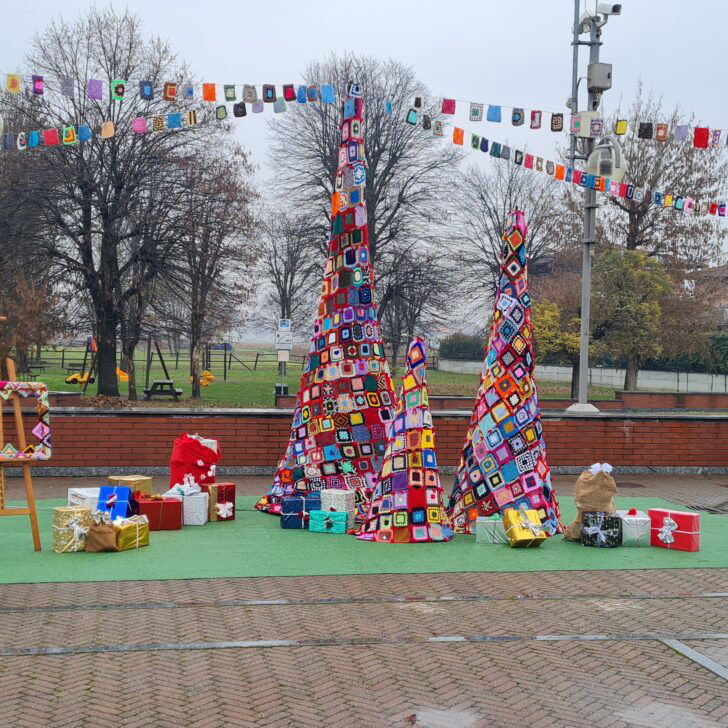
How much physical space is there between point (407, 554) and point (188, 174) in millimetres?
20362

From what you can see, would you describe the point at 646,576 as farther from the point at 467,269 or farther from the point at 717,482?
the point at 467,269

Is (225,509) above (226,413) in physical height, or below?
below

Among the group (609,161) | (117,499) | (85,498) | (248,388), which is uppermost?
(609,161)

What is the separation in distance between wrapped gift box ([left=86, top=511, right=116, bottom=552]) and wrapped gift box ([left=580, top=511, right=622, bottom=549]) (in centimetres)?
499

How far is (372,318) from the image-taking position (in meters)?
11.6

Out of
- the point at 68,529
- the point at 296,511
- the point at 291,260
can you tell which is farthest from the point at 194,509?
the point at 291,260

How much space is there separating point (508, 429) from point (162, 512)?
4.04 meters

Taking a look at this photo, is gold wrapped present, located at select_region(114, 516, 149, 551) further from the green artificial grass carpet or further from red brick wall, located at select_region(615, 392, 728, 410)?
red brick wall, located at select_region(615, 392, 728, 410)

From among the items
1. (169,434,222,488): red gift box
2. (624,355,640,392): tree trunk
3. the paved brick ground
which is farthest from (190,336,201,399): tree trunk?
the paved brick ground

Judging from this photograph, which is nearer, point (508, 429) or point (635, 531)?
point (635, 531)

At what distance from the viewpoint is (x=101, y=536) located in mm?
9508

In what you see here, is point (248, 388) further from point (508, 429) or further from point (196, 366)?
point (508, 429)

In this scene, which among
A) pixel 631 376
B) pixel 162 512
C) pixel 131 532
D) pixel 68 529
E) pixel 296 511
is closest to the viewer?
pixel 68 529

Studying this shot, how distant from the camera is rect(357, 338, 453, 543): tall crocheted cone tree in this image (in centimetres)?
1017
